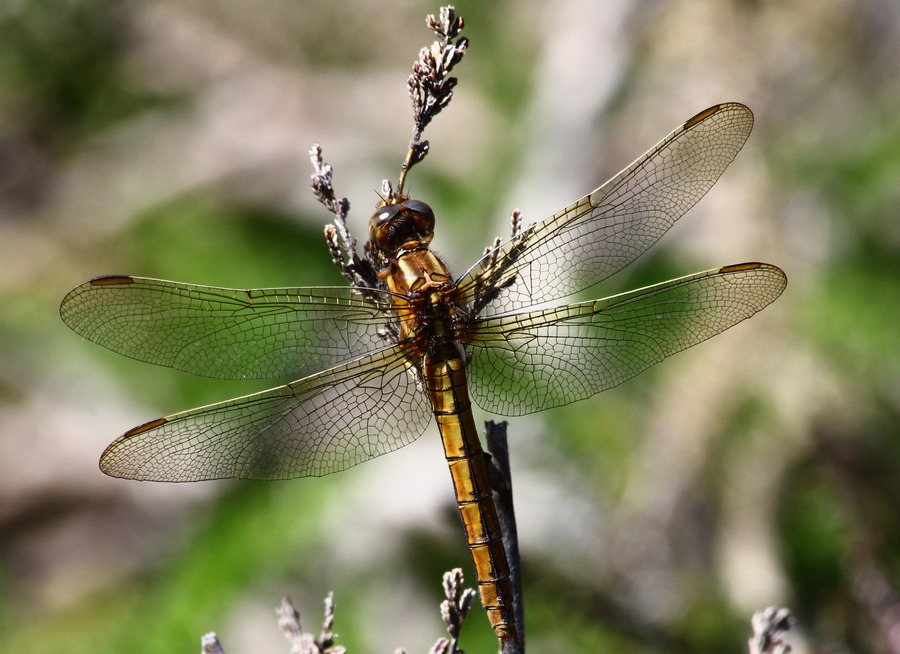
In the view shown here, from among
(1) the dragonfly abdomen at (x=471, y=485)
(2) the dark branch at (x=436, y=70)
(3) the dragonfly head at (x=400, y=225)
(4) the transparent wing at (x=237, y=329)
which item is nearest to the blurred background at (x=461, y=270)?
(1) the dragonfly abdomen at (x=471, y=485)

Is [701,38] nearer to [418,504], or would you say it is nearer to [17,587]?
[418,504]

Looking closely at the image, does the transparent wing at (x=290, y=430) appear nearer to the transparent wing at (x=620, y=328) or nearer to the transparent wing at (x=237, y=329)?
the transparent wing at (x=237, y=329)

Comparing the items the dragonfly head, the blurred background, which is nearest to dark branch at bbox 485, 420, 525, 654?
the dragonfly head

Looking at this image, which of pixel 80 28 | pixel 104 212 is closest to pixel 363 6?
pixel 80 28

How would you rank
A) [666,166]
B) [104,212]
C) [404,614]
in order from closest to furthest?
1. [666,166]
2. [404,614]
3. [104,212]

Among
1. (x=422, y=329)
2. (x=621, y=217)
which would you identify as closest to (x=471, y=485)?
(x=422, y=329)

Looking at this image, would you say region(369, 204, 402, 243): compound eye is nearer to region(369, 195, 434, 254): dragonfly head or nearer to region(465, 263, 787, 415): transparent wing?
region(369, 195, 434, 254): dragonfly head
